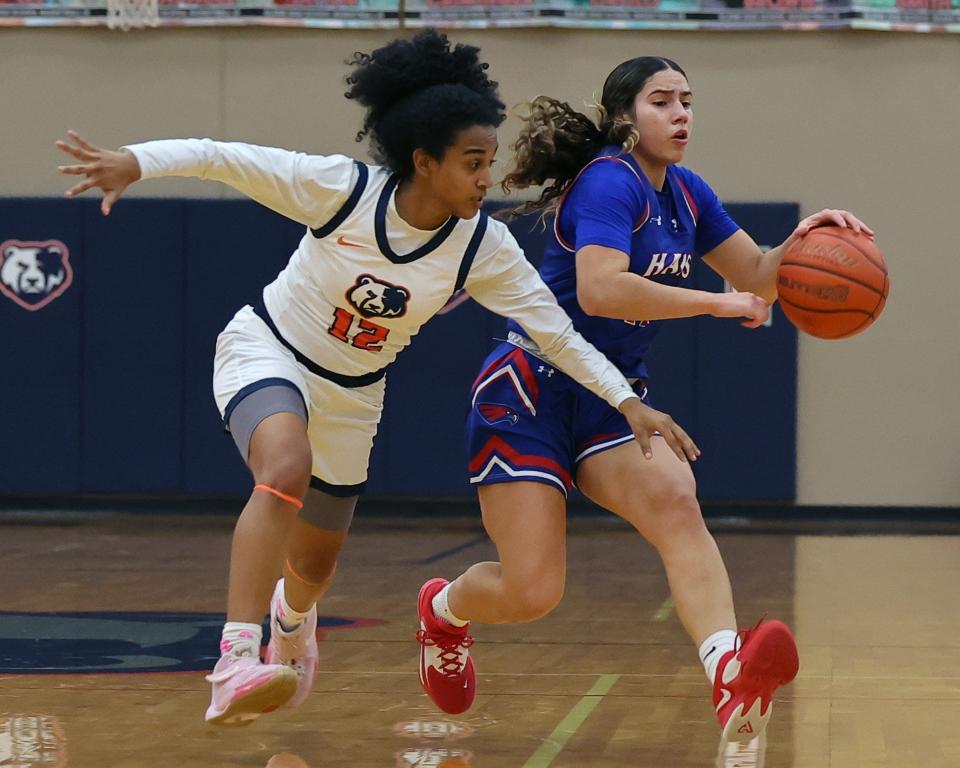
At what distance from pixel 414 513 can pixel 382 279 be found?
22.0 ft

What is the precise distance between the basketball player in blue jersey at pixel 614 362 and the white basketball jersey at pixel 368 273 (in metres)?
0.13

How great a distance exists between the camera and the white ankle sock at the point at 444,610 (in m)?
4.16

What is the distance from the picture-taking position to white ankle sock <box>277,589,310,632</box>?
4328mm

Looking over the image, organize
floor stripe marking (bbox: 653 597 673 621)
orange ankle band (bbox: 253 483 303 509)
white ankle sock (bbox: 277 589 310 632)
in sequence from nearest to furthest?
orange ankle band (bbox: 253 483 303 509), white ankle sock (bbox: 277 589 310 632), floor stripe marking (bbox: 653 597 673 621)

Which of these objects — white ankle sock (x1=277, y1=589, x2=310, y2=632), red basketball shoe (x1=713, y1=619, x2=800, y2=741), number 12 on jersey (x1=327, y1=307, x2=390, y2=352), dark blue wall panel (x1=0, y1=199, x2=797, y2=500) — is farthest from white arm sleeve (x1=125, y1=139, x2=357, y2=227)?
dark blue wall panel (x1=0, y1=199, x2=797, y2=500)

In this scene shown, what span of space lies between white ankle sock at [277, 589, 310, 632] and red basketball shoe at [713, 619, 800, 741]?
4.32 ft

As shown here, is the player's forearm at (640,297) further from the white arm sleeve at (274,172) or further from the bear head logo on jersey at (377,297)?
the white arm sleeve at (274,172)

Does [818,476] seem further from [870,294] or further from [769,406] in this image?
[870,294]

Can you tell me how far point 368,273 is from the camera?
385cm

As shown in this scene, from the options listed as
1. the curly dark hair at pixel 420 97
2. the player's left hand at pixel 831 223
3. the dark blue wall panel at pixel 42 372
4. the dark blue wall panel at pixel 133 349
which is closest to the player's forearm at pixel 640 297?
the player's left hand at pixel 831 223

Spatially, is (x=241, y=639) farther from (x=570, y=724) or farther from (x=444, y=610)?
(x=570, y=724)

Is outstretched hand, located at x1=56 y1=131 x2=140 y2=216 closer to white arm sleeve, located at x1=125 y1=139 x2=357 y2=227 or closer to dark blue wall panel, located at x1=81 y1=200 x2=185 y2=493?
white arm sleeve, located at x1=125 y1=139 x2=357 y2=227

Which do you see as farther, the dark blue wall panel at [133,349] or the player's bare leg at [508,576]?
the dark blue wall panel at [133,349]

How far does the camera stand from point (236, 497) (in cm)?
1045
